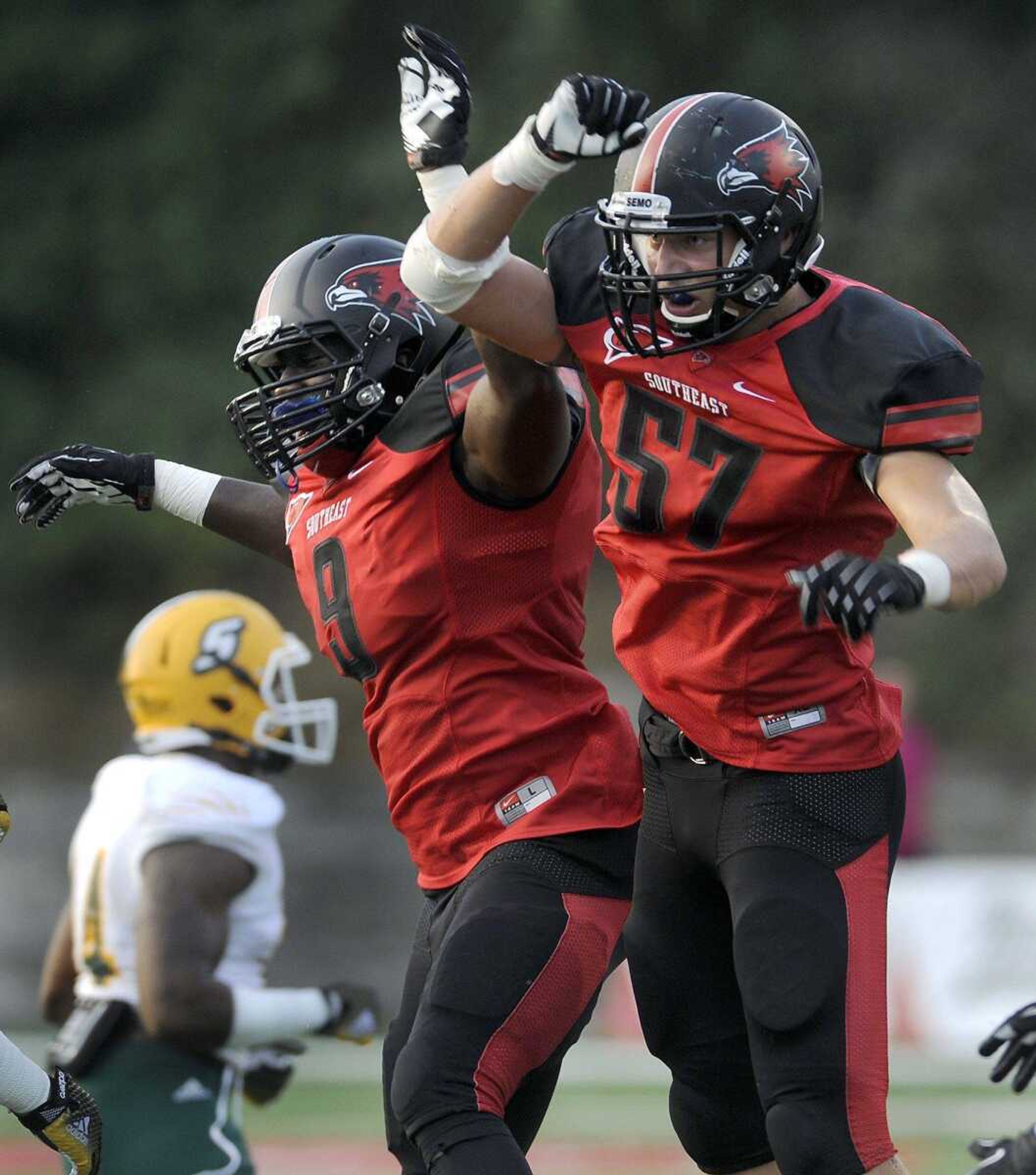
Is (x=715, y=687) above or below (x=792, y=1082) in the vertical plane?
above

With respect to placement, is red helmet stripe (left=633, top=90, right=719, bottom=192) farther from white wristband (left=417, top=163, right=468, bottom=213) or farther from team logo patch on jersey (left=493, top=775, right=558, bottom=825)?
team logo patch on jersey (left=493, top=775, right=558, bottom=825)

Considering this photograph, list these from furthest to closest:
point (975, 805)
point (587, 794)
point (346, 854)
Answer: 1. point (975, 805)
2. point (346, 854)
3. point (587, 794)

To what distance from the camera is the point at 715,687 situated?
3.42 m

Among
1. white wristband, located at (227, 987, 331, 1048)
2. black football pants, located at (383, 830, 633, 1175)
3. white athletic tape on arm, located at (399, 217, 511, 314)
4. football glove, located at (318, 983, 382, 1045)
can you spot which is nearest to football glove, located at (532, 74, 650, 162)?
white athletic tape on arm, located at (399, 217, 511, 314)

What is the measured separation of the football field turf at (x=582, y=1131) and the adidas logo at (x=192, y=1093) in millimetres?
2204

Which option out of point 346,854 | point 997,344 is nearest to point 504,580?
point 346,854

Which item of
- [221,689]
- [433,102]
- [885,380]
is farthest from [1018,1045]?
[221,689]

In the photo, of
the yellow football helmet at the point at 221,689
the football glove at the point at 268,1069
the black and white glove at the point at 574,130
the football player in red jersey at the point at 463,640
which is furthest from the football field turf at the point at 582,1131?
the black and white glove at the point at 574,130

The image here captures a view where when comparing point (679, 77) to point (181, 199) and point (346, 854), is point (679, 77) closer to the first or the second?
→ point (181, 199)

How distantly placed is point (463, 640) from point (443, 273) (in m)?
0.67

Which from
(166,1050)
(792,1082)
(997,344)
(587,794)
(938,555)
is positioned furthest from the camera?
(997,344)

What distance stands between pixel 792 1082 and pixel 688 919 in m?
0.44

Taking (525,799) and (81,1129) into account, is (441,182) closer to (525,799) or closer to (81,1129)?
(525,799)

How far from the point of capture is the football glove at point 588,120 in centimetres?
300
